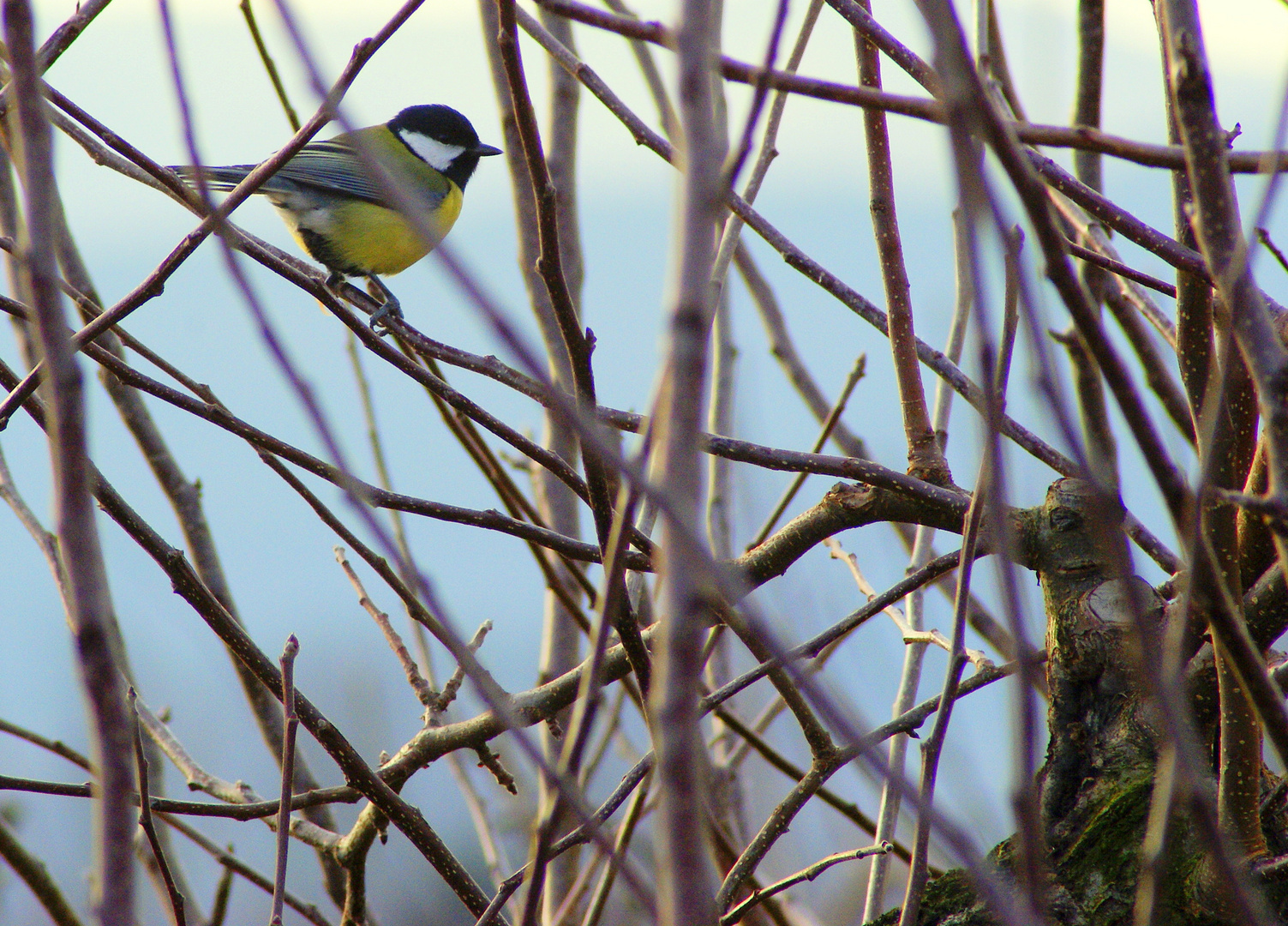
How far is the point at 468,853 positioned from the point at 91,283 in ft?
16.2

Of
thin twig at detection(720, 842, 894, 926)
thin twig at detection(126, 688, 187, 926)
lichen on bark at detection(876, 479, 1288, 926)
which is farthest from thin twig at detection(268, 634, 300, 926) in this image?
lichen on bark at detection(876, 479, 1288, 926)

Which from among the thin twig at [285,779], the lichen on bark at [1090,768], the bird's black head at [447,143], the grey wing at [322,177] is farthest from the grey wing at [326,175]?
the lichen on bark at [1090,768]

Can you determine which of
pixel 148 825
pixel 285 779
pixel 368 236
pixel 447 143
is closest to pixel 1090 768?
pixel 285 779

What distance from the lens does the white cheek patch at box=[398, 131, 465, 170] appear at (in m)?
4.75

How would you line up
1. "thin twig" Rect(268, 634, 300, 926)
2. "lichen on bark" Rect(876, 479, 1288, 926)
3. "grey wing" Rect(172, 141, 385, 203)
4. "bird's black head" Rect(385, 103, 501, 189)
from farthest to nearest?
"bird's black head" Rect(385, 103, 501, 189), "grey wing" Rect(172, 141, 385, 203), "lichen on bark" Rect(876, 479, 1288, 926), "thin twig" Rect(268, 634, 300, 926)

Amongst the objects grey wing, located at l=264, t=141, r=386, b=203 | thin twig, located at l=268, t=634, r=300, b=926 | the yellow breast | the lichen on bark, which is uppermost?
grey wing, located at l=264, t=141, r=386, b=203

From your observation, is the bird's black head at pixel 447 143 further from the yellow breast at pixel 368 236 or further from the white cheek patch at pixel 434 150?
A: the yellow breast at pixel 368 236

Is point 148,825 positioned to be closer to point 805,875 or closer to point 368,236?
point 805,875

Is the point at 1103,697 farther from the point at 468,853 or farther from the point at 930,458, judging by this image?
the point at 468,853

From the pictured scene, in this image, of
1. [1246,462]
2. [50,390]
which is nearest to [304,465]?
[50,390]

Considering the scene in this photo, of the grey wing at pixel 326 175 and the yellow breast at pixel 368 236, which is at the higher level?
the grey wing at pixel 326 175

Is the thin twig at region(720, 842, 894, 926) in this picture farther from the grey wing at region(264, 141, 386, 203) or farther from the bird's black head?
the bird's black head

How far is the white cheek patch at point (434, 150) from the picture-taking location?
475 cm

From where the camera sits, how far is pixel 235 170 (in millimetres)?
3434
